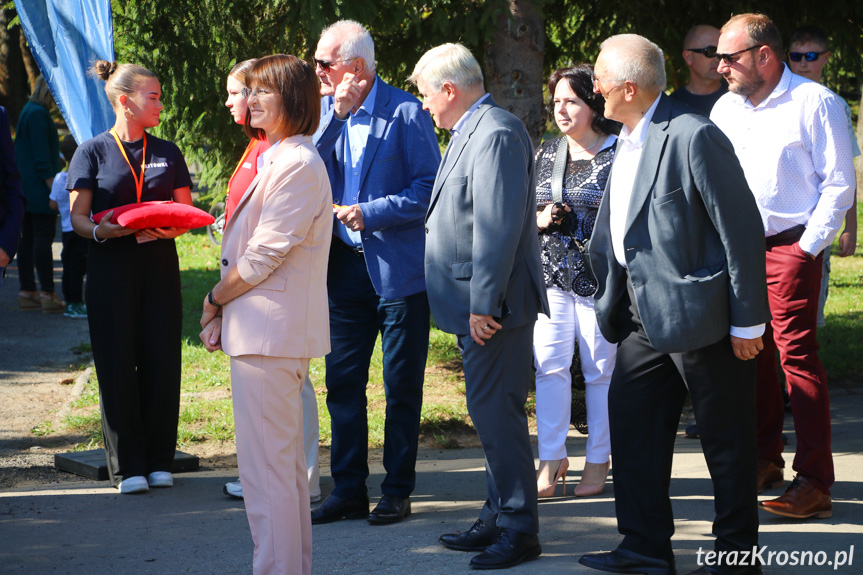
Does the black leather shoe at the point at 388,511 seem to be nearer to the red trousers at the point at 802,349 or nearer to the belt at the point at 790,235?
the red trousers at the point at 802,349

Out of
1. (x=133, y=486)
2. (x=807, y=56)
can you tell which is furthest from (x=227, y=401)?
(x=807, y=56)

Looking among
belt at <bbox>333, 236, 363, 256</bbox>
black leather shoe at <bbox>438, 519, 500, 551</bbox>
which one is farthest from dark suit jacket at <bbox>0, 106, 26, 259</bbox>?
black leather shoe at <bbox>438, 519, 500, 551</bbox>

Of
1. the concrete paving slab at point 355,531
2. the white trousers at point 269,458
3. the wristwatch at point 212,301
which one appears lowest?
the concrete paving slab at point 355,531

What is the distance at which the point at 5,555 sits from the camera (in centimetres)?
411

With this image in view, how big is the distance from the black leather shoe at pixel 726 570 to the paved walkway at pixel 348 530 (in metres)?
0.20

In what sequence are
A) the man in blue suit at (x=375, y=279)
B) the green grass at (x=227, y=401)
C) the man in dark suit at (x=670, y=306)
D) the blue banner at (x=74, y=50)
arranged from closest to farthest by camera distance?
the man in dark suit at (x=670, y=306)
the man in blue suit at (x=375, y=279)
the blue banner at (x=74, y=50)
the green grass at (x=227, y=401)

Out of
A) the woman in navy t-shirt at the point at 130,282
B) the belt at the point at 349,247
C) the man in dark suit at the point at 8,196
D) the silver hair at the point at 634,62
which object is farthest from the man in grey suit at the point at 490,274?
the man in dark suit at the point at 8,196

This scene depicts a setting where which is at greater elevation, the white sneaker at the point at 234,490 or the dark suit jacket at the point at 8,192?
the dark suit jacket at the point at 8,192

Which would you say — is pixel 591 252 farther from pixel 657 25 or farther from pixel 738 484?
pixel 657 25

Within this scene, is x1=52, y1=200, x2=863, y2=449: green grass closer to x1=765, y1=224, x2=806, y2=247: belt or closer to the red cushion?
the red cushion

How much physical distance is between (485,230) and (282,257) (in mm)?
873

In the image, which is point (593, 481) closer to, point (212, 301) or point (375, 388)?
point (212, 301)

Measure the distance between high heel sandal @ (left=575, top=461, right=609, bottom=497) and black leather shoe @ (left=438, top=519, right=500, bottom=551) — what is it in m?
0.94

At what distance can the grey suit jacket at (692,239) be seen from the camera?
11.6 ft
